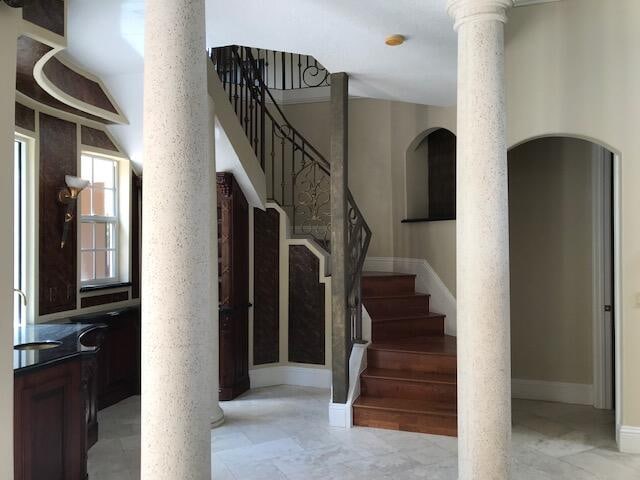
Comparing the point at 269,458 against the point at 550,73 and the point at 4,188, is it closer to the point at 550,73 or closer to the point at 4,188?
the point at 4,188

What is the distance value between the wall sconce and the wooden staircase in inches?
115

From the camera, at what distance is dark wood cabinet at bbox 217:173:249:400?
5305mm

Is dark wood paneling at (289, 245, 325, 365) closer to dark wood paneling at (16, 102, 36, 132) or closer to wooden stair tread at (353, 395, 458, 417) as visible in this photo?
wooden stair tread at (353, 395, 458, 417)

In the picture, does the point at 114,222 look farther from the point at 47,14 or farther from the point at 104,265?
the point at 47,14

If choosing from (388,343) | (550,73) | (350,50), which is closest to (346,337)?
(388,343)

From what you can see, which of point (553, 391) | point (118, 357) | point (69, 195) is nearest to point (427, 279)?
point (553, 391)

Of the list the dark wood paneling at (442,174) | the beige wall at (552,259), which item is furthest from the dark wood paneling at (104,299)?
the beige wall at (552,259)

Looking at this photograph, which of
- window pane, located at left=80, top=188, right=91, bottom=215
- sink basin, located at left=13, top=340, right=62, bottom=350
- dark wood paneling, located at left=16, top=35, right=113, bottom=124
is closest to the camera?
dark wood paneling, located at left=16, top=35, right=113, bottom=124

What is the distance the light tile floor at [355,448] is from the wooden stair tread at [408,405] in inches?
7.5

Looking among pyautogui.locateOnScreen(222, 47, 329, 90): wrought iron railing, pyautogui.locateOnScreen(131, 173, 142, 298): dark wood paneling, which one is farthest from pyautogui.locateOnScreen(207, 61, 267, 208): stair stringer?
pyautogui.locateOnScreen(222, 47, 329, 90): wrought iron railing

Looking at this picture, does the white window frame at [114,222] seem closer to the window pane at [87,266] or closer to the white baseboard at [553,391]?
the window pane at [87,266]

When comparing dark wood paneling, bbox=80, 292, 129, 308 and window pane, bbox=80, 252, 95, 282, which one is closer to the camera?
dark wood paneling, bbox=80, 292, 129, 308

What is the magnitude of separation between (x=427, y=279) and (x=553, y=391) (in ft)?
5.58

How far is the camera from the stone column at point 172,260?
6.97 feet
